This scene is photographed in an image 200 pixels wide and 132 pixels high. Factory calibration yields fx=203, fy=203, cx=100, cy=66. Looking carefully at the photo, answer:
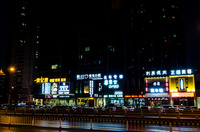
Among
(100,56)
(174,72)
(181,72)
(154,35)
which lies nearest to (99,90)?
(100,56)

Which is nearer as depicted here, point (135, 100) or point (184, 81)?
point (184, 81)

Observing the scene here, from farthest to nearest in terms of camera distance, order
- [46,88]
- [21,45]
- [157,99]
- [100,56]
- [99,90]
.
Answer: [21,45], [46,88], [100,56], [99,90], [157,99]

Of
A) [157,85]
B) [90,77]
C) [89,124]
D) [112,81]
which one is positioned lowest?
[89,124]

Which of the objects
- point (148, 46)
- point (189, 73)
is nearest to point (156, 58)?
point (148, 46)

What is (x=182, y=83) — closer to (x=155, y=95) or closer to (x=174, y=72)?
(x=174, y=72)

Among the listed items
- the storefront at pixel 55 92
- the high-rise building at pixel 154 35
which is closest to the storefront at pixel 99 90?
the storefront at pixel 55 92

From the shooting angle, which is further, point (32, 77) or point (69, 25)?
point (32, 77)

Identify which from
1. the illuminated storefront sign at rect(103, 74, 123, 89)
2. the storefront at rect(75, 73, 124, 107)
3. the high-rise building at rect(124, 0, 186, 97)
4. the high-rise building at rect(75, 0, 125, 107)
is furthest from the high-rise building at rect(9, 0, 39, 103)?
the illuminated storefront sign at rect(103, 74, 123, 89)

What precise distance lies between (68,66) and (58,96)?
55.6 ft

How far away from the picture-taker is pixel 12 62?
132 m

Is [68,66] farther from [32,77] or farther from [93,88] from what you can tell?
[32,77]

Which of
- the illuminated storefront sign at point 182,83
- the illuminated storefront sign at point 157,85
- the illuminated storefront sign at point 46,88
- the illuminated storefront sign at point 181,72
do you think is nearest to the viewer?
the illuminated storefront sign at point 182,83

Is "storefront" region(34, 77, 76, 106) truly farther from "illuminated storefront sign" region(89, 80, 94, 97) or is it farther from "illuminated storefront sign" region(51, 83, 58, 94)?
"illuminated storefront sign" region(89, 80, 94, 97)

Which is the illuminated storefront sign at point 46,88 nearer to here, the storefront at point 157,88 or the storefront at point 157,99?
the storefront at point 157,88
